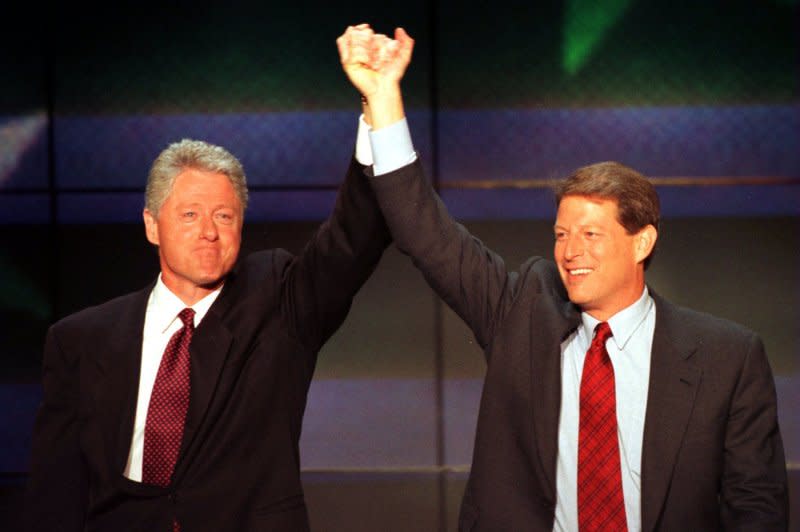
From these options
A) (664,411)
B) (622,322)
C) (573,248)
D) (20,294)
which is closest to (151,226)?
(573,248)

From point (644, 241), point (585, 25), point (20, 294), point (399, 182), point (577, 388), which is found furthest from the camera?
point (20, 294)

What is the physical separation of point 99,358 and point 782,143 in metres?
3.60

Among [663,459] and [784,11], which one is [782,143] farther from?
[663,459]

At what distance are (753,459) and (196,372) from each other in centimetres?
114

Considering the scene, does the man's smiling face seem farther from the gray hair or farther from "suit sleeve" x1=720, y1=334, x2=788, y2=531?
the gray hair

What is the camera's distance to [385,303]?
16.3 feet

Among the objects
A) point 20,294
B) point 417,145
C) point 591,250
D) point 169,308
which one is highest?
point 417,145

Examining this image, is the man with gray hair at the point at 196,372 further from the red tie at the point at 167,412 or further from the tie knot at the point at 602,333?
the tie knot at the point at 602,333

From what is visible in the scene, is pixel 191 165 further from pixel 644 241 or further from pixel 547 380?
pixel 644 241

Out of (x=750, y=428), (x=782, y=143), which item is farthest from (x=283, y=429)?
(x=782, y=143)

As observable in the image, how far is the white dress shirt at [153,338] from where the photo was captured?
218 cm

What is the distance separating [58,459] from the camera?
2.27 m

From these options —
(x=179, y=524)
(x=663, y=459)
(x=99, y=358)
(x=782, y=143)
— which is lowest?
(x=179, y=524)

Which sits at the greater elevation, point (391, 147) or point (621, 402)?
point (391, 147)
